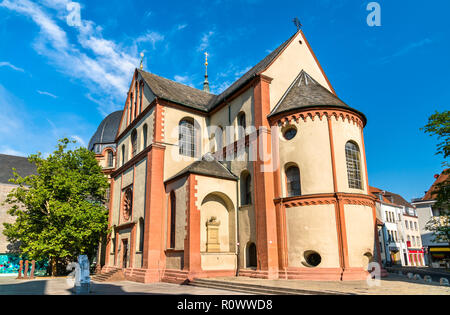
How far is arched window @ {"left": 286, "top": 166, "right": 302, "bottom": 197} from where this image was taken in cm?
1950

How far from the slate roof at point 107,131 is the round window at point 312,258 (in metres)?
33.6

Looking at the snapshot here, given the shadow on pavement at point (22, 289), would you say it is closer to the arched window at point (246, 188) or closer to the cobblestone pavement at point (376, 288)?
the cobblestone pavement at point (376, 288)

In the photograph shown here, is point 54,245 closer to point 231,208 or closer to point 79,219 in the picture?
point 79,219

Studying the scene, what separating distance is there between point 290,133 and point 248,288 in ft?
32.5

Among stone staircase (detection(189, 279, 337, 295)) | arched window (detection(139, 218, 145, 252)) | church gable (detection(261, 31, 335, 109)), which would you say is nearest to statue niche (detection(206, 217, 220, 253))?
stone staircase (detection(189, 279, 337, 295))

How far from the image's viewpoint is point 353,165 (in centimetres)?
1988

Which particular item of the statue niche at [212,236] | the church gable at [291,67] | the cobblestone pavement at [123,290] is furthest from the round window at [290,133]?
the cobblestone pavement at [123,290]

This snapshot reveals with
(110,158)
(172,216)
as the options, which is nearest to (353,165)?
(172,216)

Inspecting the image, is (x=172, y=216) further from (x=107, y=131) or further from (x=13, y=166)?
(x=13, y=166)

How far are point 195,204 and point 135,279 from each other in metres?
7.01

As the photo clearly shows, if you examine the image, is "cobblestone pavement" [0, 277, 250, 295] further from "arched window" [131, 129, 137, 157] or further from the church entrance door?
"arched window" [131, 129, 137, 157]

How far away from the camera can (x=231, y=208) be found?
2219 cm

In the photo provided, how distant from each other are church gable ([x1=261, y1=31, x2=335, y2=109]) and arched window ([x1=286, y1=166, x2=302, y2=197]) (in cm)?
468
